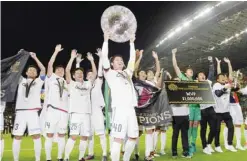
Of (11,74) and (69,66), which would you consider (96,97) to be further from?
(11,74)

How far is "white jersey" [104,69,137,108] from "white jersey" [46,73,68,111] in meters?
2.08

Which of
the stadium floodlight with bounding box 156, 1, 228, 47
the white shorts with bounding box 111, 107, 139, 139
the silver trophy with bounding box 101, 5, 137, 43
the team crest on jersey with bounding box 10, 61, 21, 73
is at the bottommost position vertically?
the white shorts with bounding box 111, 107, 139, 139

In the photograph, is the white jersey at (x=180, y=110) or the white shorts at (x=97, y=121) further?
the white jersey at (x=180, y=110)

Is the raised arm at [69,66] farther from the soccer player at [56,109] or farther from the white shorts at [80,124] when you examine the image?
the white shorts at [80,124]

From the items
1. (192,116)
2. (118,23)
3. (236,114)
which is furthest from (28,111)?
(236,114)

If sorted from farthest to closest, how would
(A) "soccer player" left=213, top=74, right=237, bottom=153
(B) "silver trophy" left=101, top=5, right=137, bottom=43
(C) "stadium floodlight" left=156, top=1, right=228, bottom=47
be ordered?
(C) "stadium floodlight" left=156, top=1, right=228, bottom=47, (A) "soccer player" left=213, top=74, right=237, bottom=153, (B) "silver trophy" left=101, top=5, right=137, bottom=43

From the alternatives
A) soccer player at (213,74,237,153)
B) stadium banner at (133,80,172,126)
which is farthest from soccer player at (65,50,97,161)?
soccer player at (213,74,237,153)

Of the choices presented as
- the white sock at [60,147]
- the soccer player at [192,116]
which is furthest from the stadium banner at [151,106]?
the white sock at [60,147]

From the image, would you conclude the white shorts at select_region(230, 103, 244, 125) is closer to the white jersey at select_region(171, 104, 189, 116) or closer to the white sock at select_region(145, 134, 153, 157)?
the white jersey at select_region(171, 104, 189, 116)

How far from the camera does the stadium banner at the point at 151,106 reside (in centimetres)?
843

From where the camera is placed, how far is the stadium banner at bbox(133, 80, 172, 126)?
8430 millimetres

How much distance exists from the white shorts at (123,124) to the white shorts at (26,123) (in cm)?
227

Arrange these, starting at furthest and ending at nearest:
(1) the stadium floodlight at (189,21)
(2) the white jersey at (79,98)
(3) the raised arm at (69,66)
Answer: (1) the stadium floodlight at (189,21) → (3) the raised arm at (69,66) → (2) the white jersey at (79,98)

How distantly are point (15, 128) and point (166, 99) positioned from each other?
3.77 m
